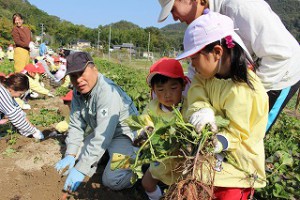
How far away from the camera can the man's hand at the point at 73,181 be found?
117 inches

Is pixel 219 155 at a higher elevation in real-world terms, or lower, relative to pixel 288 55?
lower

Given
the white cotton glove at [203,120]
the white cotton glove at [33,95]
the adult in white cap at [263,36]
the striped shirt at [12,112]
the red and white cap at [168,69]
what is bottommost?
the white cotton glove at [33,95]

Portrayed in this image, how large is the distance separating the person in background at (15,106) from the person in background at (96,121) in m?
1.12

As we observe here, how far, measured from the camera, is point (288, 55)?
2.06 metres

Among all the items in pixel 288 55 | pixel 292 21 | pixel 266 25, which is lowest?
pixel 288 55

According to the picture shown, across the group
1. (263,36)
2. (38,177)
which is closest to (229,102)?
(263,36)

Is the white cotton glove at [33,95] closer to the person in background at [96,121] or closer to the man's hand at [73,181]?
the person in background at [96,121]

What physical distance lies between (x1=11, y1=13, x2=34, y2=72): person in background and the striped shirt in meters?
3.34

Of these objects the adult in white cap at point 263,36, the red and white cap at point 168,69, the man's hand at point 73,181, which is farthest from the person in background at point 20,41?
the adult in white cap at point 263,36

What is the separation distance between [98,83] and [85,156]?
2.39 ft

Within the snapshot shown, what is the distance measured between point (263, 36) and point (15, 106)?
3433mm

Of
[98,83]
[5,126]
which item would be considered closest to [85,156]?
[98,83]

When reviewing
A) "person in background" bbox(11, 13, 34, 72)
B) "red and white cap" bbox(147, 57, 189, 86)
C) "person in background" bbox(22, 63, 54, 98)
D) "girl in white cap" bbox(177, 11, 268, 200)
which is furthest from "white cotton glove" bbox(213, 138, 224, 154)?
"person in background" bbox(11, 13, 34, 72)

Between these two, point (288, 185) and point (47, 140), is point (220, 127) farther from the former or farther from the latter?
point (47, 140)
